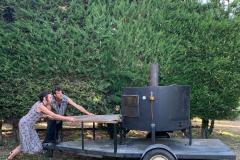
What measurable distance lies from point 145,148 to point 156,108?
74cm

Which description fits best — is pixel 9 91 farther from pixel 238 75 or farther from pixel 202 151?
pixel 238 75

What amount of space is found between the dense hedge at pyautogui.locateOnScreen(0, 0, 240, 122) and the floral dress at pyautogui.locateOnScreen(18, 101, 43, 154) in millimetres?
1107

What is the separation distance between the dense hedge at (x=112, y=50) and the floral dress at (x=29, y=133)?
3.63 ft

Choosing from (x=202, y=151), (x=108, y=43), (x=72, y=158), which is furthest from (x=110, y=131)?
(x=202, y=151)

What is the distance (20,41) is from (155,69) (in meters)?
2.85

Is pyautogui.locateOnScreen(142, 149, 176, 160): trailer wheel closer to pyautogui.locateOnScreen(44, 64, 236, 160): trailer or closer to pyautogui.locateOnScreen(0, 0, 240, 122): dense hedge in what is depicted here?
pyautogui.locateOnScreen(44, 64, 236, 160): trailer

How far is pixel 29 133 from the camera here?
821 centimetres

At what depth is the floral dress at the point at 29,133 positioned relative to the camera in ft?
26.8

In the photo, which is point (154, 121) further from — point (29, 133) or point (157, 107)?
point (29, 133)

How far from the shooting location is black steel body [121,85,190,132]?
7570 millimetres

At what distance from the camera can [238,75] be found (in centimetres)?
979

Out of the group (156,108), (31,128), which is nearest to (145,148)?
(156,108)

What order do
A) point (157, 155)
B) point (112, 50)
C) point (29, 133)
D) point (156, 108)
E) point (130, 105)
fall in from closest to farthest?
point (157, 155), point (156, 108), point (130, 105), point (29, 133), point (112, 50)

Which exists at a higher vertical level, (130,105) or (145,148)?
(130,105)
